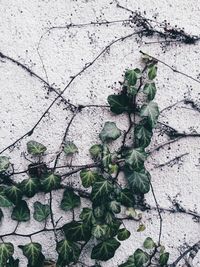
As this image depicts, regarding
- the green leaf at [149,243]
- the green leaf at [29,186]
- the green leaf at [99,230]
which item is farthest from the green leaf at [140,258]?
the green leaf at [29,186]

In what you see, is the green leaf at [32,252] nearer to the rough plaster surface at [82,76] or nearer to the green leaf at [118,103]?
the rough plaster surface at [82,76]

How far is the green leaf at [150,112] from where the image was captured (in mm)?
1818

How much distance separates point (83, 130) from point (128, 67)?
1.07 feet

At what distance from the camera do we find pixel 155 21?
6.18 feet

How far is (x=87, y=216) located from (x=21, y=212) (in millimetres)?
280

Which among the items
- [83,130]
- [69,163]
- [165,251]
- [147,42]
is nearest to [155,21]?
[147,42]

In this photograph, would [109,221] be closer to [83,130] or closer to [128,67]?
[83,130]

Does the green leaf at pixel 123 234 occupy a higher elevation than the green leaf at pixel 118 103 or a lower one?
lower

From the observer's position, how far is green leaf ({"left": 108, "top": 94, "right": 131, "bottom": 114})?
73.2 inches

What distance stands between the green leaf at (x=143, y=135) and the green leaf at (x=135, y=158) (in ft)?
0.15

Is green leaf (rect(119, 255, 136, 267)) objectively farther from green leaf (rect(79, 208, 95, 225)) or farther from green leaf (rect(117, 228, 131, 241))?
green leaf (rect(79, 208, 95, 225))

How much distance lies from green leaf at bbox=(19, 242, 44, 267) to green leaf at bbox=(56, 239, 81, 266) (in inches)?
3.3

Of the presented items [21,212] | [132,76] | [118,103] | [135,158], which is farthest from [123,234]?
[132,76]

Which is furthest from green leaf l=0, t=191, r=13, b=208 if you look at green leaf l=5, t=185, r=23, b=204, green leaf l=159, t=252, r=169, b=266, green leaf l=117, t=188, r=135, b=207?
green leaf l=159, t=252, r=169, b=266
